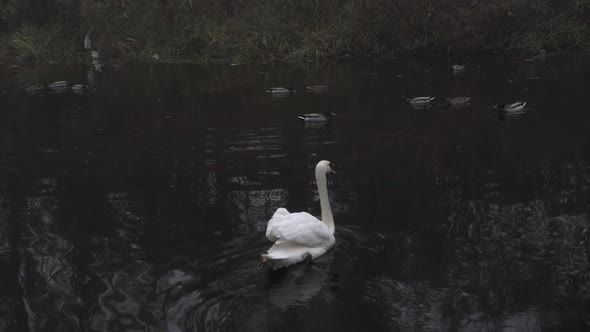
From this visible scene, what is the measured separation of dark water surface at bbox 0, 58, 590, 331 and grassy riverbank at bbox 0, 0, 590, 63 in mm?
7371

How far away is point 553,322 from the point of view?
6.01 m

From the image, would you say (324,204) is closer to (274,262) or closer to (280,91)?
(274,262)

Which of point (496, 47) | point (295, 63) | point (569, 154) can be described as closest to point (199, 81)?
point (295, 63)

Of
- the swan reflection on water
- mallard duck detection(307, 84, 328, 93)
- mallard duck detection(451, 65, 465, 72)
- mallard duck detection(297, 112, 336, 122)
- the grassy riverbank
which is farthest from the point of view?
the grassy riverbank

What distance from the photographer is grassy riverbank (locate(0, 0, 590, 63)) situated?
23.8 meters

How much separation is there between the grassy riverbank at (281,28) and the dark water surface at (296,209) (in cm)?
737

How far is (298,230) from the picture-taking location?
23.2 ft

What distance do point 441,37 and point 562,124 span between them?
11659 mm

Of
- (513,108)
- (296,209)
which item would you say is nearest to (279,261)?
(296,209)

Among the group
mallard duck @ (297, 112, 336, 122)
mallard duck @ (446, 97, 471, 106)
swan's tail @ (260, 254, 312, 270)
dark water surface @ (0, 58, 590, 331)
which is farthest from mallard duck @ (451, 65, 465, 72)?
swan's tail @ (260, 254, 312, 270)

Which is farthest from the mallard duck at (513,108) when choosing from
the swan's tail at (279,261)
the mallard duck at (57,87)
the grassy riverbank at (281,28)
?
the mallard duck at (57,87)

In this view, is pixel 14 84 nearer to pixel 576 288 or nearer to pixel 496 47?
pixel 496 47

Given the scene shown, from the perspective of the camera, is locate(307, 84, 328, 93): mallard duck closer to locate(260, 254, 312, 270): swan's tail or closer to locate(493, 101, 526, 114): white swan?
locate(493, 101, 526, 114): white swan

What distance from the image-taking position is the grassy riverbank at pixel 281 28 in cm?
2375
